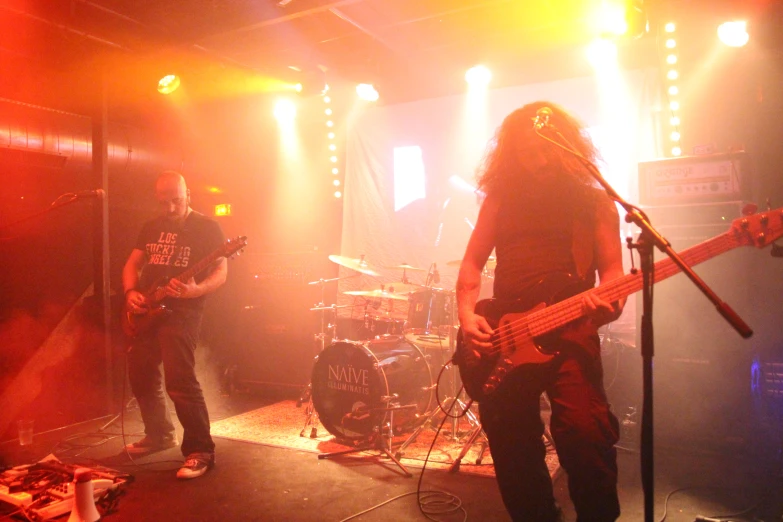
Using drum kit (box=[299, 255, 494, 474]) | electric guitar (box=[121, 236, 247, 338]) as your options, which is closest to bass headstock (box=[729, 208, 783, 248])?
drum kit (box=[299, 255, 494, 474])

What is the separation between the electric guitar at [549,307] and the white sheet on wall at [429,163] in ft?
11.0

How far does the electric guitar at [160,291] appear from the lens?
4266 mm

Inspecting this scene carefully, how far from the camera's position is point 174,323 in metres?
4.25

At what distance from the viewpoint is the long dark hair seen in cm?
255

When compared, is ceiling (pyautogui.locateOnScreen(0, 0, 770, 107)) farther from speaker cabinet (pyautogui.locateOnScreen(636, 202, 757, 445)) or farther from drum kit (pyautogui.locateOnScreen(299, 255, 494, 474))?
drum kit (pyautogui.locateOnScreen(299, 255, 494, 474))

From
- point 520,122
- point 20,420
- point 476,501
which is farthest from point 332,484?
point 20,420

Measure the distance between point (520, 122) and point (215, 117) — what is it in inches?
247

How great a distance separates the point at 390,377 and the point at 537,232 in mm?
2571

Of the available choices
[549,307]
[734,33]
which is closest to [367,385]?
[549,307]

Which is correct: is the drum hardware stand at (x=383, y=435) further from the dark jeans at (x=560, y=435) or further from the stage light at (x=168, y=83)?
the stage light at (x=168, y=83)

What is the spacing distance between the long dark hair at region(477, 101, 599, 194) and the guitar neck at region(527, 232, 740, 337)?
53 centimetres

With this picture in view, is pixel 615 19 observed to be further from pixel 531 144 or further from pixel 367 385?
pixel 367 385

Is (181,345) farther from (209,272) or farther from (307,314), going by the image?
(307,314)

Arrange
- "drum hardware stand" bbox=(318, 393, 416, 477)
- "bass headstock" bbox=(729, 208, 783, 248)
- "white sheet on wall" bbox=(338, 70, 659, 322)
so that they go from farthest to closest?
"white sheet on wall" bbox=(338, 70, 659, 322) < "drum hardware stand" bbox=(318, 393, 416, 477) < "bass headstock" bbox=(729, 208, 783, 248)
